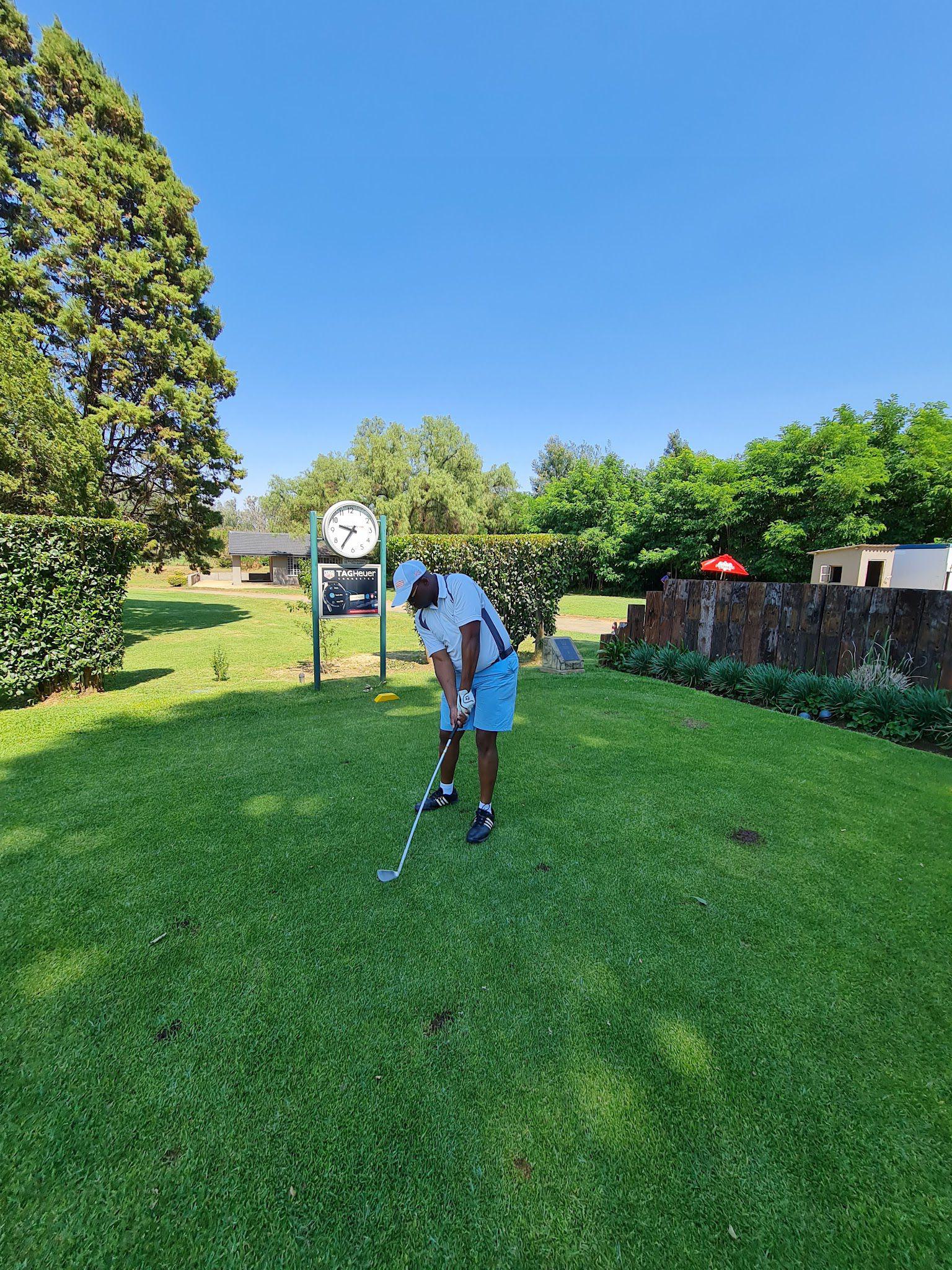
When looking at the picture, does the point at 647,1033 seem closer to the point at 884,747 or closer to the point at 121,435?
the point at 884,747

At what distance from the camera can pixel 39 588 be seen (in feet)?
18.1

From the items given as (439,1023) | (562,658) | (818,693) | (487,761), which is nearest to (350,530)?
(562,658)

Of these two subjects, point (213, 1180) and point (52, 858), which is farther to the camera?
point (52, 858)

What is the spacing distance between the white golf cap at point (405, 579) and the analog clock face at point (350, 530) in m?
4.28

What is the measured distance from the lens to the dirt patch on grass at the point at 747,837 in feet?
10.4

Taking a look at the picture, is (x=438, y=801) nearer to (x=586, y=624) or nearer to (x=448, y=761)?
(x=448, y=761)

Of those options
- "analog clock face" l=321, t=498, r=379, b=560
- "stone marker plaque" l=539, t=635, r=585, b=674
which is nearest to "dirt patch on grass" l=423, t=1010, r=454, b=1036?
"analog clock face" l=321, t=498, r=379, b=560

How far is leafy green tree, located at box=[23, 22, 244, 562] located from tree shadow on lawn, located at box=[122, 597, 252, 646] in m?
2.21

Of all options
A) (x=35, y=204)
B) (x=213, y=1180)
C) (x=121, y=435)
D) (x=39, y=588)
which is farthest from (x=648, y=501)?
(x=213, y=1180)

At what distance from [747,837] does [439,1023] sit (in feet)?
7.48

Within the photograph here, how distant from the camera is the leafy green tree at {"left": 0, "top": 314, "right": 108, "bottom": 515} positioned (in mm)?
8984

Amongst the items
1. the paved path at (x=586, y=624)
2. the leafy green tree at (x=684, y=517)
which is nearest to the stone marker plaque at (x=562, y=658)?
the paved path at (x=586, y=624)

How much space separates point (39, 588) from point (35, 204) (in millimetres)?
13215

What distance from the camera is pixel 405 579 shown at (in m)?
3.20
